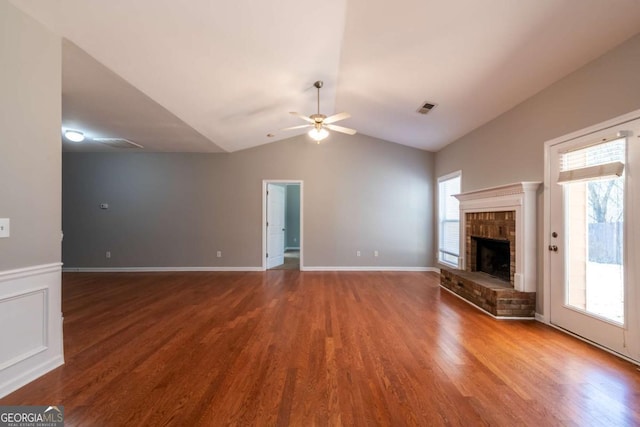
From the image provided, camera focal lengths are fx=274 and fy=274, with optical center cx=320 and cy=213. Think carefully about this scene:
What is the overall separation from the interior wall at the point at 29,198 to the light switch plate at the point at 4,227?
3 cm

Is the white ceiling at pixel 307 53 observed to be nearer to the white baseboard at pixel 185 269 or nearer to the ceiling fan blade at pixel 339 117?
the ceiling fan blade at pixel 339 117

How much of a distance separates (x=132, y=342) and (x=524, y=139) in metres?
4.90

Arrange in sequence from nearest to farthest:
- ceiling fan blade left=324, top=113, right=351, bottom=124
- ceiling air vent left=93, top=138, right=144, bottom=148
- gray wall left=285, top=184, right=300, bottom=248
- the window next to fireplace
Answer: ceiling fan blade left=324, top=113, right=351, bottom=124
the window next to fireplace
ceiling air vent left=93, top=138, right=144, bottom=148
gray wall left=285, top=184, right=300, bottom=248

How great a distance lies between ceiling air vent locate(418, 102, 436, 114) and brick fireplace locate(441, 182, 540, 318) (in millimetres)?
1460

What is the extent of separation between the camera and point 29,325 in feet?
6.40

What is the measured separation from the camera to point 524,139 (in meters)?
3.43

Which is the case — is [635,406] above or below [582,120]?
below

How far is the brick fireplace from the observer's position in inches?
128

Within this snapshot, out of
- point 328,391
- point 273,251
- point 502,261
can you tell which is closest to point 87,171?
point 273,251

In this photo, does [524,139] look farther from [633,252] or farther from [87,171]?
[87,171]

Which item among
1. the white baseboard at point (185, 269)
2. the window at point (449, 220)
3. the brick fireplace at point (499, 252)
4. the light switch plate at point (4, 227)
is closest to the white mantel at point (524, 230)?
the brick fireplace at point (499, 252)

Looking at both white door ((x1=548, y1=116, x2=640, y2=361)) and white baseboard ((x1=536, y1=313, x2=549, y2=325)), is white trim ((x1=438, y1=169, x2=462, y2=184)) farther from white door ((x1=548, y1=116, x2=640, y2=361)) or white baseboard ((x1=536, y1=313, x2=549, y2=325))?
white baseboard ((x1=536, y1=313, x2=549, y2=325))

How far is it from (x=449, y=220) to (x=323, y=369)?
14.7 feet

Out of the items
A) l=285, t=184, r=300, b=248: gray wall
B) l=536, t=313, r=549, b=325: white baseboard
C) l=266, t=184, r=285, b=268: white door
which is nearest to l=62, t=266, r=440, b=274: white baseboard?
l=266, t=184, r=285, b=268: white door
